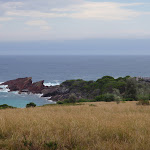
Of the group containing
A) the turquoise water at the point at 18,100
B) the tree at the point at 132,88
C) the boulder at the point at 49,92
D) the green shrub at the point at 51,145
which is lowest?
the turquoise water at the point at 18,100

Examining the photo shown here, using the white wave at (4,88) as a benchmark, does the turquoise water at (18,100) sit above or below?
below

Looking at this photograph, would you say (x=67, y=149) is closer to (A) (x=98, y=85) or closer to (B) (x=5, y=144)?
(B) (x=5, y=144)

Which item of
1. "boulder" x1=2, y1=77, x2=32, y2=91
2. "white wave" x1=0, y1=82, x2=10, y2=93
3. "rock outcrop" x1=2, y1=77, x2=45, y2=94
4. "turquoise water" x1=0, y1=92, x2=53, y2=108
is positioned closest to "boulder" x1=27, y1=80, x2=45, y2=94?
"rock outcrop" x1=2, y1=77, x2=45, y2=94

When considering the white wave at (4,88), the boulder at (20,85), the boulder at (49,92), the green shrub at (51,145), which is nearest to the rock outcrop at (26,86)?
the boulder at (20,85)

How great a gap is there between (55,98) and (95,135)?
5414 cm

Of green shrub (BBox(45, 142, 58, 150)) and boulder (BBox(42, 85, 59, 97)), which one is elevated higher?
green shrub (BBox(45, 142, 58, 150))

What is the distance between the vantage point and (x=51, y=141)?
423 centimetres

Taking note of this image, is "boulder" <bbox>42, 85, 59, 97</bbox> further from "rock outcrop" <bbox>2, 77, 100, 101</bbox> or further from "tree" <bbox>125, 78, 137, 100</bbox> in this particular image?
"tree" <bbox>125, 78, 137, 100</bbox>

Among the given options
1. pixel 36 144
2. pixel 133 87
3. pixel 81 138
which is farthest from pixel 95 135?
pixel 133 87

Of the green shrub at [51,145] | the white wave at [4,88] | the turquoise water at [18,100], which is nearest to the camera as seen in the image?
the green shrub at [51,145]

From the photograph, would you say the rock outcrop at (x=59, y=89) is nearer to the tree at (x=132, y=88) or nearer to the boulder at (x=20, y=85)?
the boulder at (x=20, y=85)

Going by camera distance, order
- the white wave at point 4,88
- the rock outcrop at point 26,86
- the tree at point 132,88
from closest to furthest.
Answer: the tree at point 132,88
the white wave at point 4,88
the rock outcrop at point 26,86

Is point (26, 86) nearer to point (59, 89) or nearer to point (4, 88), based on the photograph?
point (4, 88)

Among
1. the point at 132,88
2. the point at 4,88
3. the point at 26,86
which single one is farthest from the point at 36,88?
the point at 132,88
